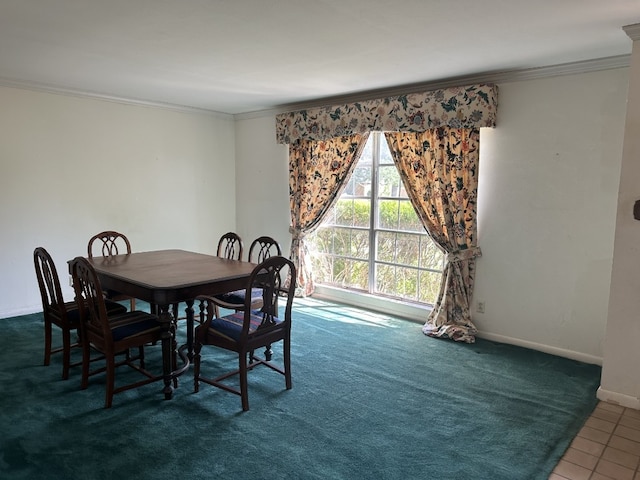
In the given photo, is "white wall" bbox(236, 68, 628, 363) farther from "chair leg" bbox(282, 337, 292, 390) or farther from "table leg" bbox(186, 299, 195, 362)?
"table leg" bbox(186, 299, 195, 362)

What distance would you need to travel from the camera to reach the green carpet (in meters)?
2.21

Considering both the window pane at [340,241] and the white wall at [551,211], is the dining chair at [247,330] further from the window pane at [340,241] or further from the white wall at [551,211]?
the window pane at [340,241]

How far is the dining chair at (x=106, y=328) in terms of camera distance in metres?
2.68

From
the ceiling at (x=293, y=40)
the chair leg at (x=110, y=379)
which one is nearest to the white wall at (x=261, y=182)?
the ceiling at (x=293, y=40)

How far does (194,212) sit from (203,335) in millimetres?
3230

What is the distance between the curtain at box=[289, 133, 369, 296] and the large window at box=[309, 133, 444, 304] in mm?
154

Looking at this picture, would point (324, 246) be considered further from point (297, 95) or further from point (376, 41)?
point (376, 41)

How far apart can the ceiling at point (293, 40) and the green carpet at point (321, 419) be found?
2273mm

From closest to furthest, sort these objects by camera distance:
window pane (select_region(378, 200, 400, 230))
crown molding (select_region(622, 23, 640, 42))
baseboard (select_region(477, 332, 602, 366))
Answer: crown molding (select_region(622, 23, 640, 42)) < baseboard (select_region(477, 332, 602, 366)) < window pane (select_region(378, 200, 400, 230))

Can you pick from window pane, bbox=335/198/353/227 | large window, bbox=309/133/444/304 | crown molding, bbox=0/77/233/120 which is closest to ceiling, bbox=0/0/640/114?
crown molding, bbox=0/77/233/120

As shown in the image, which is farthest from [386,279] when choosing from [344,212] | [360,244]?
[344,212]

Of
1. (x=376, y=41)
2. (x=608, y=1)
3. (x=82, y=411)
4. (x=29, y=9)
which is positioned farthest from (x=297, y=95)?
(x=82, y=411)

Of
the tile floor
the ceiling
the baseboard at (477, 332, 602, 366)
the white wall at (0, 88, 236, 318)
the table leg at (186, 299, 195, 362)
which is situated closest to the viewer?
the tile floor

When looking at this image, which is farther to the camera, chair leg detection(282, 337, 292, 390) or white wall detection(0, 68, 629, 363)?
white wall detection(0, 68, 629, 363)
